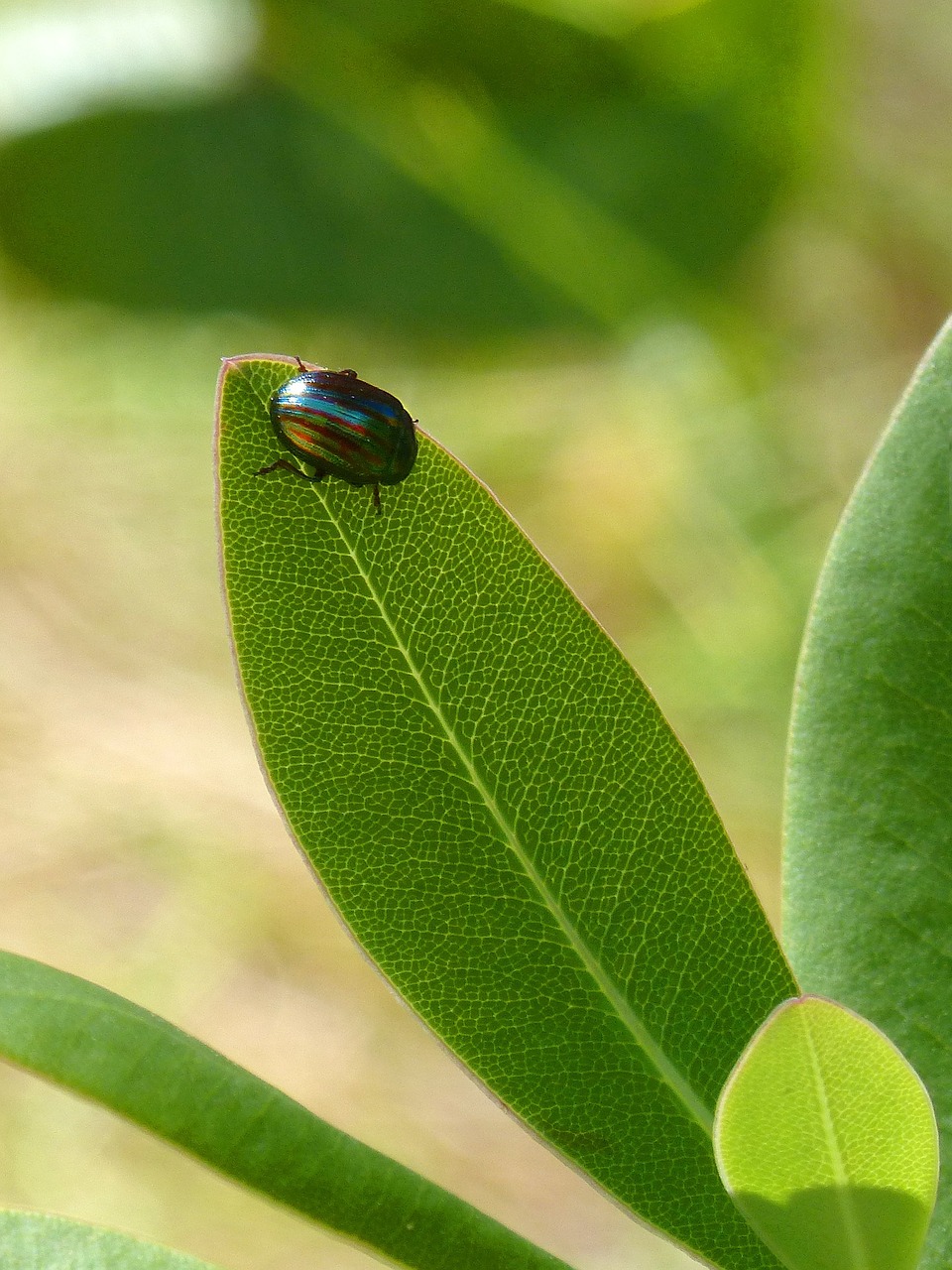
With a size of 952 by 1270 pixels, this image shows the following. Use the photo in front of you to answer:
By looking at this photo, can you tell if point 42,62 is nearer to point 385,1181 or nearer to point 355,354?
point 355,354

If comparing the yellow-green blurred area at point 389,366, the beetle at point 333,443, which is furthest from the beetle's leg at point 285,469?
the yellow-green blurred area at point 389,366

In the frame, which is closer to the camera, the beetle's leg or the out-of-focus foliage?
the beetle's leg

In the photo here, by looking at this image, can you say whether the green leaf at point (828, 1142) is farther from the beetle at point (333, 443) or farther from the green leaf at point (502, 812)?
the beetle at point (333, 443)

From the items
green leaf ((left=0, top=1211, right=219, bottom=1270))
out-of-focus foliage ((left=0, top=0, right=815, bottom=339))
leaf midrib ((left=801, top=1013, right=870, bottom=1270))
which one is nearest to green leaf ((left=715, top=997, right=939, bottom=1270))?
leaf midrib ((left=801, top=1013, right=870, bottom=1270))

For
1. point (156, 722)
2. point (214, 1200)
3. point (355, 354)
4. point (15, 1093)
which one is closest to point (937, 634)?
point (214, 1200)

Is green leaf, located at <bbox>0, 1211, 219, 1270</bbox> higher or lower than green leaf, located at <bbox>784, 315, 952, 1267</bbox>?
lower

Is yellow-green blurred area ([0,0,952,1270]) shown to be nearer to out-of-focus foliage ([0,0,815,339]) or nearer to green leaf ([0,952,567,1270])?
out-of-focus foliage ([0,0,815,339])

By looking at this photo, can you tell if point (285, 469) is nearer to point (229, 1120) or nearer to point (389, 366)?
point (229, 1120)
